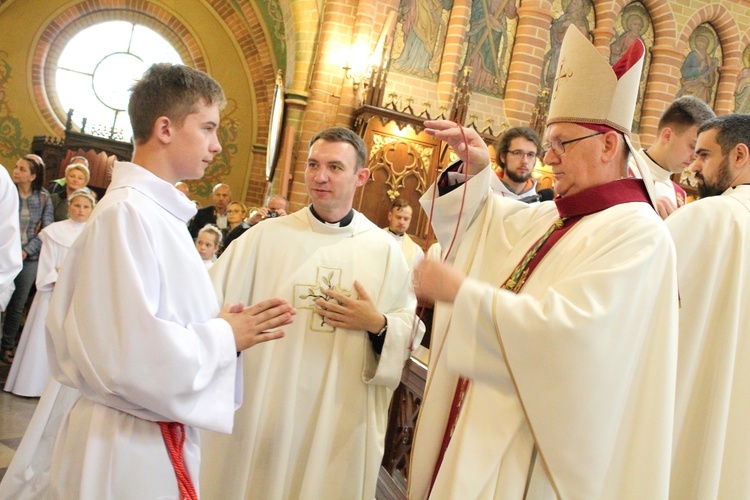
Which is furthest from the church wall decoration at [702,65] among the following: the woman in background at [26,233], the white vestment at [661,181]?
the woman in background at [26,233]

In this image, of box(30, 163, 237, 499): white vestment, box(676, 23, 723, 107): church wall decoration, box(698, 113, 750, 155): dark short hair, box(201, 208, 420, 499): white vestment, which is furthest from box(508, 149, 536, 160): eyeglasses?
box(676, 23, 723, 107): church wall decoration

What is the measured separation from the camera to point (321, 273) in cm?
271

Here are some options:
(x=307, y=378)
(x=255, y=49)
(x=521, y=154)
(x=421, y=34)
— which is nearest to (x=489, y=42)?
(x=421, y=34)

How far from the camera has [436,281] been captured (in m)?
1.83

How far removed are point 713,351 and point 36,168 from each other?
582cm

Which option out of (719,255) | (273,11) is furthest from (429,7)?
(719,255)

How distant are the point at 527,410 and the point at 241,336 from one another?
2.72ft

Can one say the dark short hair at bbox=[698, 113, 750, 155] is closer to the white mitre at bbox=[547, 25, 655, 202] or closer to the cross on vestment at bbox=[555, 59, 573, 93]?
the white mitre at bbox=[547, 25, 655, 202]

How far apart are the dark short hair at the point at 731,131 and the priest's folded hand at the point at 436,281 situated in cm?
158

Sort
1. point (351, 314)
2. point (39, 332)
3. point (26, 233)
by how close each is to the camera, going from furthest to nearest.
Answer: point (26, 233)
point (39, 332)
point (351, 314)

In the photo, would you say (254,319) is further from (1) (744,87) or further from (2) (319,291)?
(1) (744,87)

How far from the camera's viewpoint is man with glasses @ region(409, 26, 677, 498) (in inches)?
65.1

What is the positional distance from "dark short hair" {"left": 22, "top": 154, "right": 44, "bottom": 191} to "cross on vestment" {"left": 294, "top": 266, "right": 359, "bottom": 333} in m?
4.37

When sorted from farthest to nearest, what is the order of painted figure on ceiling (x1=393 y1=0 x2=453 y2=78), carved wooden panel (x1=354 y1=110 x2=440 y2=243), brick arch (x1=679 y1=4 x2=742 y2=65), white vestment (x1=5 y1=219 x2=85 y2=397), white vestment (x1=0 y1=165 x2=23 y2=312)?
brick arch (x1=679 y1=4 x2=742 y2=65), painted figure on ceiling (x1=393 y1=0 x2=453 y2=78), carved wooden panel (x1=354 y1=110 x2=440 y2=243), white vestment (x1=5 y1=219 x2=85 y2=397), white vestment (x1=0 y1=165 x2=23 y2=312)
